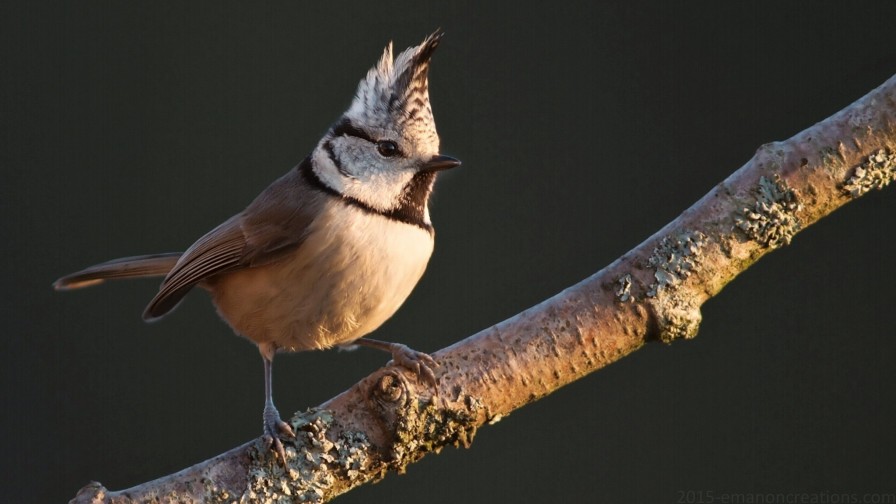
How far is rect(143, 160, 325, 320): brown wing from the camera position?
2.02m

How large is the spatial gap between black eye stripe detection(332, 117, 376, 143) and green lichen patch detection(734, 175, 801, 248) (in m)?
0.84

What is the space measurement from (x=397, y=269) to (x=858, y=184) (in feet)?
3.03

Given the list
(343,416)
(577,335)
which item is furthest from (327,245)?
(577,335)

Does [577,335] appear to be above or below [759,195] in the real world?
below

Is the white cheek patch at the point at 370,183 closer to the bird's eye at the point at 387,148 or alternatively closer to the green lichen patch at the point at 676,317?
the bird's eye at the point at 387,148

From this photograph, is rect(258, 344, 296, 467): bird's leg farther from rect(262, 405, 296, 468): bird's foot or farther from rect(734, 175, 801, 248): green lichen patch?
rect(734, 175, 801, 248): green lichen patch

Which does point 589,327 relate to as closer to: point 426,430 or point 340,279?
point 426,430

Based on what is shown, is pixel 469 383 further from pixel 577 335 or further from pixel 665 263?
pixel 665 263

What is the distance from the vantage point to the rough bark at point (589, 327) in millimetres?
1599

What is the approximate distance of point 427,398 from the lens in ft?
5.33

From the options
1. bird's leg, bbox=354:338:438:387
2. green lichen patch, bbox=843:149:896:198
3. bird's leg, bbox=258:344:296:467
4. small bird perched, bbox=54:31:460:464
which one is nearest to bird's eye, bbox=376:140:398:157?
small bird perched, bbox=54:31:460:464

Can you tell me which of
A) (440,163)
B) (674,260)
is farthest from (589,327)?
(440,163)

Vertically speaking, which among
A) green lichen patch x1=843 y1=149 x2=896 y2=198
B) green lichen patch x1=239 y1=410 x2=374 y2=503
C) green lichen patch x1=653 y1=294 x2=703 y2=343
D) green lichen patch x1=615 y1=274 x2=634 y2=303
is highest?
green lichen patch x1=843 y1=149 x2=896 y2=198

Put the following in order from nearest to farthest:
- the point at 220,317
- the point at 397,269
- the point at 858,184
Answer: the point at 858,184 < the point at 397,269 < the point at 220,317
